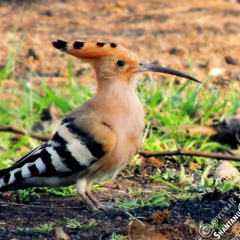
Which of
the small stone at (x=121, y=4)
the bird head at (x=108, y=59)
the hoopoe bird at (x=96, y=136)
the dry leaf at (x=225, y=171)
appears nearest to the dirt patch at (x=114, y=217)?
the hoopoe bird at (x=96, y=136)

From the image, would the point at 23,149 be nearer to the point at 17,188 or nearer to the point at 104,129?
the point at 17,188

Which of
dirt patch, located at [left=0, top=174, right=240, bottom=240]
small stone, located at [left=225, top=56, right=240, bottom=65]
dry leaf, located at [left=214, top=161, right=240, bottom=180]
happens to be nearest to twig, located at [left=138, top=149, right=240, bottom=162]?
dry leaf, located at [left=214, top=161, right=240, bottom=180]


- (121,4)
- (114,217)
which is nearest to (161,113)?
(114,217)

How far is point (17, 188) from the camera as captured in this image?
328cm

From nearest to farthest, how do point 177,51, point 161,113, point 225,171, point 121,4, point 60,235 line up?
point 60,235
point 225,171
point 161,113
point 177,51
point 121,4

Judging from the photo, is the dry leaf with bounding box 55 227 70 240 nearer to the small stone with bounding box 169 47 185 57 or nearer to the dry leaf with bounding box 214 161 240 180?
the dry leaf with bounding box 214 161 240 180

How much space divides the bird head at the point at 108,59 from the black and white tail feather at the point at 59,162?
0.97 ft

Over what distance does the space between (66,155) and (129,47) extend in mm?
3181

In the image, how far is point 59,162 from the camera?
10.4ft

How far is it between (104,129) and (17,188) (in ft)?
1.81

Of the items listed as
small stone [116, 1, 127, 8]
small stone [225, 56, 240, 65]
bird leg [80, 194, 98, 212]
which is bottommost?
bird leg [80, 194, 98, 212]

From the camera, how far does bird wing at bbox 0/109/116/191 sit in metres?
3.11

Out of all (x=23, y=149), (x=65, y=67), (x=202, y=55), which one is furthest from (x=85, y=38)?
(x=23, y=149)

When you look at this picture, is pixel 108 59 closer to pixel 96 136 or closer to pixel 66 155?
pixel 96 136
